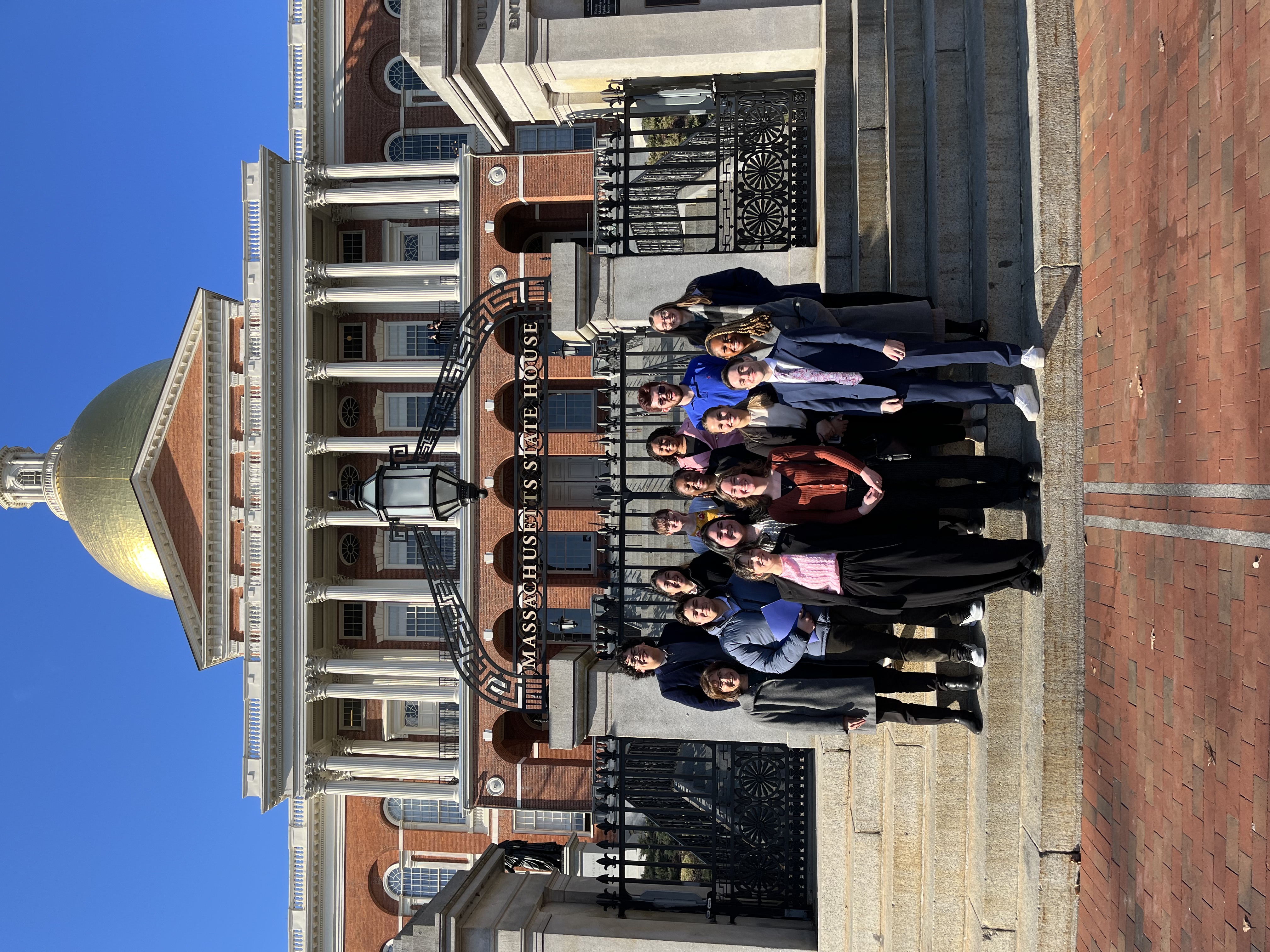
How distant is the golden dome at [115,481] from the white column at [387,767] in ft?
24.5

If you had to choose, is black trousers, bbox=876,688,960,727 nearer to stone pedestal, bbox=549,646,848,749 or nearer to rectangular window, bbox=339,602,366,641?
stone pedestal, bbox=549,646,848,749

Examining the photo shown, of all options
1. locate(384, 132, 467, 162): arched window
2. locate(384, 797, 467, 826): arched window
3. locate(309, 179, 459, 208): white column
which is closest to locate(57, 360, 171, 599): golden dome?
locate(309, 179, 459, 208): white column

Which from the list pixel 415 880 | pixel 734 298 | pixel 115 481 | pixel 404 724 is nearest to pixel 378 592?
pixel 404 724

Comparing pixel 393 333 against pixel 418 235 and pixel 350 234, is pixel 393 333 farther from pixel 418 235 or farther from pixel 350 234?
pixel 350 234

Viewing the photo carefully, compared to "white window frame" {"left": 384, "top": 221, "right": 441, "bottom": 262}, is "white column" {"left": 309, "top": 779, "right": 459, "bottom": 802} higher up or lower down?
lower down

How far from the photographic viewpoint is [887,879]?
8.98 metres

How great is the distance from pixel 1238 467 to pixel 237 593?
71.4 ft

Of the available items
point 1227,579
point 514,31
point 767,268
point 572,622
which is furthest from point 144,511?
point 1227,579

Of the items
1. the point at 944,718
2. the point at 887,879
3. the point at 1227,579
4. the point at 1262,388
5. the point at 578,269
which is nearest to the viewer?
the point at 1262,388

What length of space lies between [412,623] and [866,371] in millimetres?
19156

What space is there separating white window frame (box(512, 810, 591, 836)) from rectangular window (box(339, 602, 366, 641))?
6524 mm

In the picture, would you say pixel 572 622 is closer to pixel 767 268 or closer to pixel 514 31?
pixel 767 268

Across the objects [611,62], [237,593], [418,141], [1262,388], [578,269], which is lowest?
[237,593]

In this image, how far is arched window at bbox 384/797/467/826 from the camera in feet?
74.5
